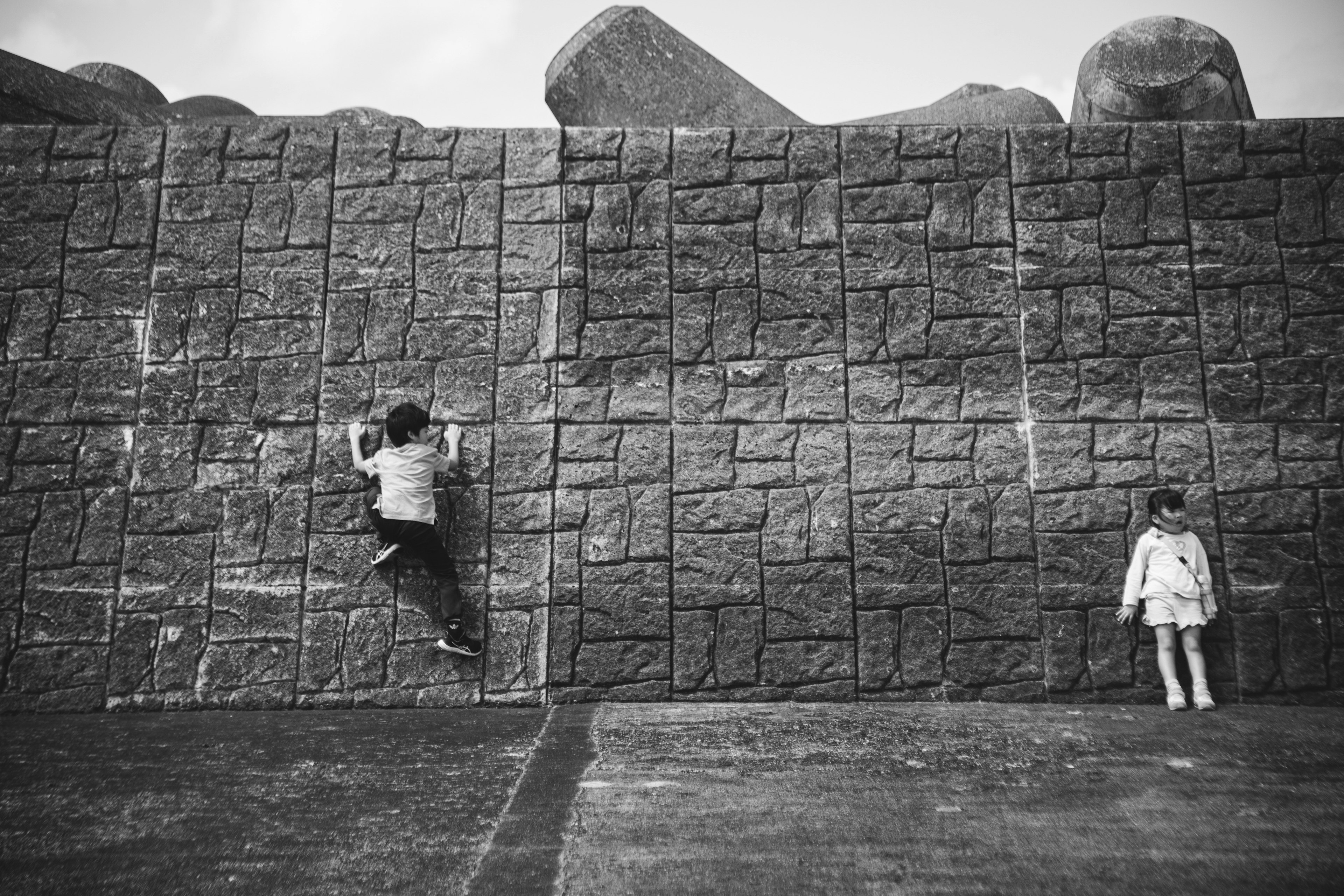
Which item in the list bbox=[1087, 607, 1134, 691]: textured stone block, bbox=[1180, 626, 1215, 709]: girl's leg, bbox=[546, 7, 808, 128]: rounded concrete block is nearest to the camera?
bbox=[1180, 626, 1215, 709]: girl's leg

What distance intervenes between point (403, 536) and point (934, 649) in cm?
320

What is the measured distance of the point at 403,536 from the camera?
5.03 metres

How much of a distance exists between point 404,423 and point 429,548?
739mm

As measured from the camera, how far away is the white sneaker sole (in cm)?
510

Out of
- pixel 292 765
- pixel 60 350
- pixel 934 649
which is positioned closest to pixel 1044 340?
pixel 934 649

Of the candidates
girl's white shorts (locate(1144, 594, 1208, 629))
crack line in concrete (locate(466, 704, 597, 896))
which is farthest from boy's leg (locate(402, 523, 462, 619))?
girl's white shorts (locate(1144, 594, 1208, 629))

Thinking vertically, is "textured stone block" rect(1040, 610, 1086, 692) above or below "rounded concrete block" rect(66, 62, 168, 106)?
below

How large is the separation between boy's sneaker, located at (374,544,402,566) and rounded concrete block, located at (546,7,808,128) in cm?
328

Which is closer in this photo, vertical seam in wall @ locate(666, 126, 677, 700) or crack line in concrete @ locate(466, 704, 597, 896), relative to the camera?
crack line in concrete @ locate(466, 704, 597, 896)

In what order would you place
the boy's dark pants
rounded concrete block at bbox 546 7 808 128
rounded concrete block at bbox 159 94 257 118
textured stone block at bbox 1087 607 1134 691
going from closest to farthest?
the boy's dark pants < textured stone block at bbox 1087 607 1134 691 < rounded concrete block at bbox 546 7 808 128 < rounded concrete block at bbox 159 94 257 118

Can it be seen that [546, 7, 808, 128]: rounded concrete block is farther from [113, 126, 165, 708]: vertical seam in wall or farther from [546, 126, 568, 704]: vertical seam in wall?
[113, 126, 165, 708]: vertical seam in wall

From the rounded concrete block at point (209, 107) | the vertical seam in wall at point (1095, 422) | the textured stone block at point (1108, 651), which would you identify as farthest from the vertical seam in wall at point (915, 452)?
the rounded concrete block at point (209, 107)

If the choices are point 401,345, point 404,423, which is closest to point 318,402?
point 401,345

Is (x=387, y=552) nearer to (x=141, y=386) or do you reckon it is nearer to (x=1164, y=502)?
(x=141, y=386)
